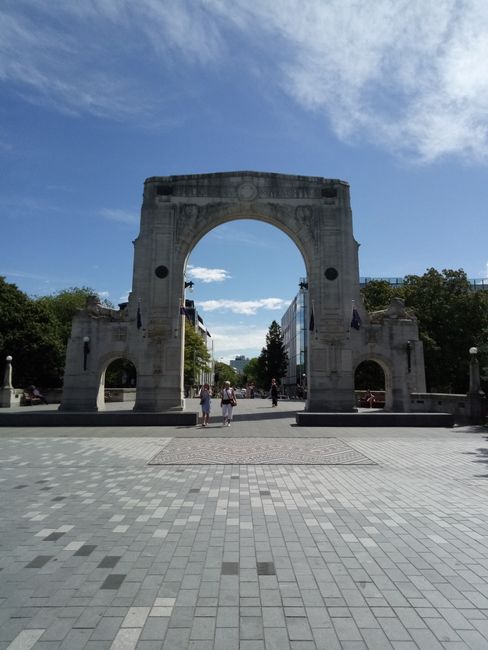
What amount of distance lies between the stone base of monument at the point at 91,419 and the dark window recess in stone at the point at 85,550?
43.9 feet

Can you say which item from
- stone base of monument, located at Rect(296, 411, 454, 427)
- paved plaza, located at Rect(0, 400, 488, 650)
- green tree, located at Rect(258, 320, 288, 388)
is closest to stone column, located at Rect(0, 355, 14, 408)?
stone base of monument, located at Rect(296, 411, 454, 427)

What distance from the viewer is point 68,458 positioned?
1120 cm

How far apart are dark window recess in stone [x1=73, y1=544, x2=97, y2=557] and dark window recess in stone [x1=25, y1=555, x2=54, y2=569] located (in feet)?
0.98

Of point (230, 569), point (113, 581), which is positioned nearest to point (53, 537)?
point (113, 581)

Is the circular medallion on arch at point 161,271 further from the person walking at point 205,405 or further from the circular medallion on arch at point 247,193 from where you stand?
the person walking at point 205,405

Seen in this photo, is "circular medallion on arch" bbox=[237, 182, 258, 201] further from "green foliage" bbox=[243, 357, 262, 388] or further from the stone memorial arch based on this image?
"green foliage" bbox=[243, 357, 262, 388]

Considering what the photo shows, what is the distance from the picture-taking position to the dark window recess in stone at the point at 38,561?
486 cm

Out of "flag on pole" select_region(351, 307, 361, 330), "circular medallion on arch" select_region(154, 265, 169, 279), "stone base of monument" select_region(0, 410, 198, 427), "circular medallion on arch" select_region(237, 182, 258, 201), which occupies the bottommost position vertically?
"stone base of monument" select_region(0, 410, 198, 427)

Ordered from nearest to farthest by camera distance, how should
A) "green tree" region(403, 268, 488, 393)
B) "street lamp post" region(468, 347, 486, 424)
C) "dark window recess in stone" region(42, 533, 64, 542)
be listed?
1. "dark window recess in stone" region(42, 533, 64, 542)
2. "street lamp post" region(468, 347, 486, 424)
3. "green tree" region(403, 268, 488, 393)

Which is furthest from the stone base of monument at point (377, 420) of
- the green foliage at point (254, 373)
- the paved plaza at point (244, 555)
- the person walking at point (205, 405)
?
the green foliage at point (254, 373)

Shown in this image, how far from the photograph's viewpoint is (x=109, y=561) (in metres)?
5.00

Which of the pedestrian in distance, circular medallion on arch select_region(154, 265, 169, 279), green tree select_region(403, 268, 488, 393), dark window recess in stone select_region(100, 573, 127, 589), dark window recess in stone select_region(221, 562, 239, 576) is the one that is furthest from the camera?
green tree select_region(403, 268, 488, 393)

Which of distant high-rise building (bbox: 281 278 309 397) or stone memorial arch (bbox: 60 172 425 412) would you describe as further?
distant high-rise building (bbox: 281 278 309 397)

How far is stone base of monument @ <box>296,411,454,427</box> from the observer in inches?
727
